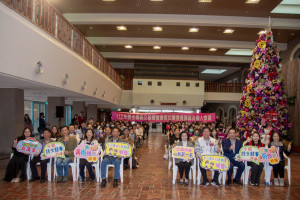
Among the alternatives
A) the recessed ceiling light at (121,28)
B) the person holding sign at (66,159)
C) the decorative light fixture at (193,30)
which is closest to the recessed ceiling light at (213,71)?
the decorative light fixture at (193,30)

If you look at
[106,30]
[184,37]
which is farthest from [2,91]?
[184,37]

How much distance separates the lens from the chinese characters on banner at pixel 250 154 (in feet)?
20.1

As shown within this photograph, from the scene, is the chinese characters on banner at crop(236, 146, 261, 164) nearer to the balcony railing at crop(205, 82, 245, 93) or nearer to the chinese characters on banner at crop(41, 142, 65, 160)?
the chinese characters on banner at crop(41, 142, 65, 160)

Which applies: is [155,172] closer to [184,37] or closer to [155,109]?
[184,37]

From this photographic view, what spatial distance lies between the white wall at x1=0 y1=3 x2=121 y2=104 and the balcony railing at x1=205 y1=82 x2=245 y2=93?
15.4 meters

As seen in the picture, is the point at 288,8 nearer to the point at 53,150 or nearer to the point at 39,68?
the point at 39,68

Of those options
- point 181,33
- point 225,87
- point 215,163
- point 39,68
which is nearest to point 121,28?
point 181,33

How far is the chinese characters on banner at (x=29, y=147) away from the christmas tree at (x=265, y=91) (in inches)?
309

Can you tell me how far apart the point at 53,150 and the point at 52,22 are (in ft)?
12.8

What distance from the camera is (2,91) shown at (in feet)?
29.8

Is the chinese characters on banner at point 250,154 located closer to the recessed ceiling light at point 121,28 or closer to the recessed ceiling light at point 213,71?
the recessed ceiling light at point 121,28

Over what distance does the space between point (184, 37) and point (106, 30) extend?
→ 478 centimetres

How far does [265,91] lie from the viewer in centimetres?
1042

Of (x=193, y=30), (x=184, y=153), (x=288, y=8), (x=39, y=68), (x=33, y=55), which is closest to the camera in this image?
(x=184, y=153)
